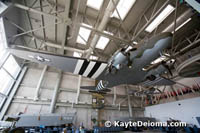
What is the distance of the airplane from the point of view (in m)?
3.04

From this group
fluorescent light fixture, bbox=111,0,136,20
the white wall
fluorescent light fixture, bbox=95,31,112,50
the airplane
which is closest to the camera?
the airplane

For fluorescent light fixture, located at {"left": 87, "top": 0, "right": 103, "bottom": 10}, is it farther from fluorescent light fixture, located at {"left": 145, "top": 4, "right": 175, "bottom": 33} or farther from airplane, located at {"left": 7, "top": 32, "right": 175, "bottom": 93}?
fluorescent light fixture, located at {"left": 145, "top": 4, "right": 175, "bottom": 33}

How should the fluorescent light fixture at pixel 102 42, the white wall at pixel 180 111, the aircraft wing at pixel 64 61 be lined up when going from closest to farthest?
the aircraft wing at pixel 64 61 < the fluorescent light fixture at pixel 102 42 < the white wall at pixel 180 111

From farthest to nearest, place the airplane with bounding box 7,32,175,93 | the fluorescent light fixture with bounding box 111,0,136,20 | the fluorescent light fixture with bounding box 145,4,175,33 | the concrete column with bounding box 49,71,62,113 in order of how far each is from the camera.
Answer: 1. the concrete column with bounding box 49,71,62,113
2. the fluorescent light fixture with bounding box 145,4,175,33
3. the fluorescent light fixture with bounding box 111,0,136,20
4. the airplane with bounding box 7,32,175,93

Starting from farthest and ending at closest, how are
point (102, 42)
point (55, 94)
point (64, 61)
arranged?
point (55, 94) < point (102, 42) < point (64, 61)

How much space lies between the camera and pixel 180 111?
8.30m

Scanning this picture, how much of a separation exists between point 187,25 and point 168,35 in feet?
18.0

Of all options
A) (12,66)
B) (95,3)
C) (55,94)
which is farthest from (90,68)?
(12,66)

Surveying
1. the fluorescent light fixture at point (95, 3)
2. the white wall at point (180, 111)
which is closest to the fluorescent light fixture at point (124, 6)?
the fluorescent light fixture at point (95, 3)

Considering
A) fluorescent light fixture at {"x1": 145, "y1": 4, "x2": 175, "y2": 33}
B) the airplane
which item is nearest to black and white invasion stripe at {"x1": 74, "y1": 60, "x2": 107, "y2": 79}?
the airplane

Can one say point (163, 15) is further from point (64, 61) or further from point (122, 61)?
point (64, 61)

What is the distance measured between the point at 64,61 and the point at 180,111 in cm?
1114

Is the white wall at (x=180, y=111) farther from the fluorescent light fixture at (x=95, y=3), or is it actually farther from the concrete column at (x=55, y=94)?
the concrete column at (x=55, y=94)

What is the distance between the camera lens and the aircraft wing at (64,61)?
11.2ft
